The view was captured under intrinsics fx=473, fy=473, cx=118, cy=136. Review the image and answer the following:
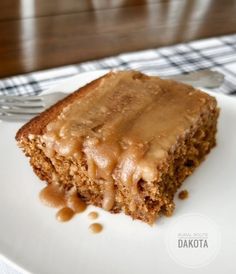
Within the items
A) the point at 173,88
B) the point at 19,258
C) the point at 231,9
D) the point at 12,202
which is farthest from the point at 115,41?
the point at 19,258

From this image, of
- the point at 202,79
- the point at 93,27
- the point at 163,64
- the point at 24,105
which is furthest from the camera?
the point at 93,27

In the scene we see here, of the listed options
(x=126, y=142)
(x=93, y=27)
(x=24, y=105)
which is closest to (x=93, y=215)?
(x=126, y=142)

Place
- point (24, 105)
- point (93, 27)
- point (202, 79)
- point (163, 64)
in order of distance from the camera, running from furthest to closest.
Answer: point (93, 27)
point (163, 64)
point (202, 79)
point (24, 105)

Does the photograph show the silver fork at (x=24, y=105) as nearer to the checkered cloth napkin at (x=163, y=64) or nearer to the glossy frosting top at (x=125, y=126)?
the glossy frosting top at (x=125, y=126)

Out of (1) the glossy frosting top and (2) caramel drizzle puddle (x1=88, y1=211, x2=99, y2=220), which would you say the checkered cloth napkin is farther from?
(2) caramel drizzle puddle (x1=88, y1=211, x2=99, y2=220)

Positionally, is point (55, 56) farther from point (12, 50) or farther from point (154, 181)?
point (154, 181)

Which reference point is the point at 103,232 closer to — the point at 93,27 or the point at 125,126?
the point at 125,126

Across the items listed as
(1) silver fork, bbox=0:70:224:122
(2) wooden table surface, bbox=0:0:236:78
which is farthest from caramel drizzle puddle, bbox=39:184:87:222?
(2) wooden table surface, bbox=0:0:236:78

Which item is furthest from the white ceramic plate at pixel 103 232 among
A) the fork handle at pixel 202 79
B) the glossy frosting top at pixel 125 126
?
the fork handle at pixel 202 79
